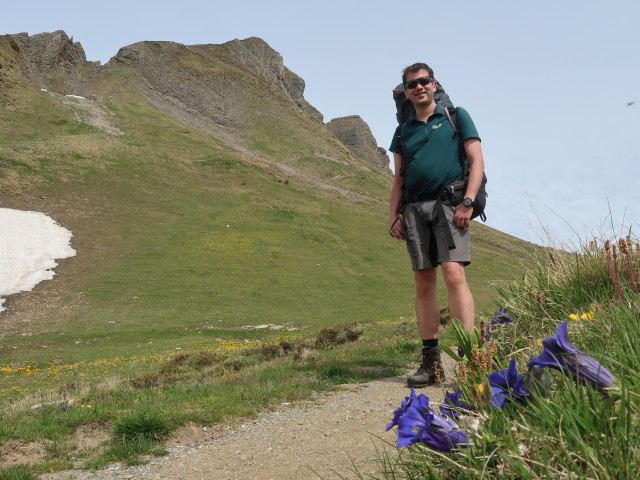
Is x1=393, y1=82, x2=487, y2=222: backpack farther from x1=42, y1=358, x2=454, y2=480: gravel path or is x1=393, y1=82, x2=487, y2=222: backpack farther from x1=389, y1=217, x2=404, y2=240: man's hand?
x1=42, y1=358, x2=454, y2=480: gravel path

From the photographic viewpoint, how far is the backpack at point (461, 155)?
5.70m

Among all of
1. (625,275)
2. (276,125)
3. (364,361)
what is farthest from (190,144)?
(625,275)

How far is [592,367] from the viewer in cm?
145

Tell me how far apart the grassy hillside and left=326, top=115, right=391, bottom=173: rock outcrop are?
5501 centimetres

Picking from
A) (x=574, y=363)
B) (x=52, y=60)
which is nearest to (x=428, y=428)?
(x=574, y=363)

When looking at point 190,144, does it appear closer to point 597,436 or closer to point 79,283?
point 79,283

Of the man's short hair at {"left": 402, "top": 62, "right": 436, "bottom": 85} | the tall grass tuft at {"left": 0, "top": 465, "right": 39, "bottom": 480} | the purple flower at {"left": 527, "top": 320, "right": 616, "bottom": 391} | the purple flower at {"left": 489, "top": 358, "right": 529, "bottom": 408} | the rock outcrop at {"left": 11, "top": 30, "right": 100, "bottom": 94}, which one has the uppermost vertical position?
the rock outcrop at {"left": 11, "top": 30, "right": 100, "bottom": 94}

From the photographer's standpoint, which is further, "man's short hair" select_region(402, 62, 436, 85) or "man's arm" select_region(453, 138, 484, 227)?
"man's short hair" select_region(402, 62, 436, 85)

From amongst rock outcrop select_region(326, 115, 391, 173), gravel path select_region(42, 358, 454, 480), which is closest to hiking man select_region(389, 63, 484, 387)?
gravel path select_region(42, 358, 454, 480)

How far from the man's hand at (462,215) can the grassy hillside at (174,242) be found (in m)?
1.38

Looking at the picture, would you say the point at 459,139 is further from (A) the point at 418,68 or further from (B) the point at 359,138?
(B) the point at 359,138

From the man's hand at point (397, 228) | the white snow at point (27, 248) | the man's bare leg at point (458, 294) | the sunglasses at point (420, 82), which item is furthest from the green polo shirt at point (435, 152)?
the white snow at point (27, 248)

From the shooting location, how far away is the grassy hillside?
21141 mm

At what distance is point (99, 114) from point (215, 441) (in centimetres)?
6477
